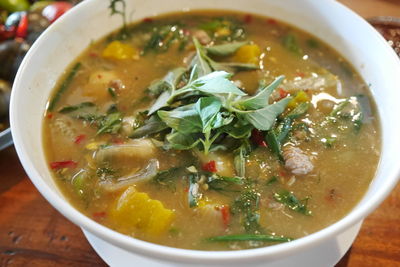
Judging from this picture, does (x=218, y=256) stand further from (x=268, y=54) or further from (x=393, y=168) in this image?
(x=268, y=54)

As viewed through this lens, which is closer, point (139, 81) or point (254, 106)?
point (254, 106)

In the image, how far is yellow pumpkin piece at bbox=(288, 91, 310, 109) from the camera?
1.89m

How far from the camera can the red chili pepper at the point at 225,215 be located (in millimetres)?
1542

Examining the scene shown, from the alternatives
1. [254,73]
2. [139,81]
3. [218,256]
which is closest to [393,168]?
[218,256]

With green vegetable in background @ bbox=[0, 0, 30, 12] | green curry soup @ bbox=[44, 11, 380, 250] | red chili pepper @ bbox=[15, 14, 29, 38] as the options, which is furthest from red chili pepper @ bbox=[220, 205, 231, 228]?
green vegetable in background @ bbox=[0, 0, 30, 12]

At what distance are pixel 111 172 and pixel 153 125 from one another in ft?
0.79

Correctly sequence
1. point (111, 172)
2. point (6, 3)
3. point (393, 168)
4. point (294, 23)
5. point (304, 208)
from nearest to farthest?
1. point (393, 168)
2. point (304, 208)
3. point (111, 172)
4. point (294, 23)
5. point (6, 3)

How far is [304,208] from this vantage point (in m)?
1.58

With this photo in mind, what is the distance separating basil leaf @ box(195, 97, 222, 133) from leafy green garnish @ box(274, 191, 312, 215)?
0.35 metres

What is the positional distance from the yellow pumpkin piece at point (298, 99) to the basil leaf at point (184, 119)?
17.9 inches

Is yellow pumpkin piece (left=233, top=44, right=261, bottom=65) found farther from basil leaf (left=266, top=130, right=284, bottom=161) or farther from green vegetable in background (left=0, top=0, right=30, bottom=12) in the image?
→ green vegetable in background (left=0, top=0, right=30, bottom=12)

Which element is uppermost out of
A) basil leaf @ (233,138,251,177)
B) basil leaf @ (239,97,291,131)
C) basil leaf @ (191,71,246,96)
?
basil leaf @ (191,71,246,96)

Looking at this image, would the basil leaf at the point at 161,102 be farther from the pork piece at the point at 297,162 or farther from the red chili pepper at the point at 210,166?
the pork piece at the point at 297,162

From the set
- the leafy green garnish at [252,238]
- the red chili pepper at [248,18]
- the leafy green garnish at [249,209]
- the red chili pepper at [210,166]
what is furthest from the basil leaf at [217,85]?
the red chili pepper at [248,18]
